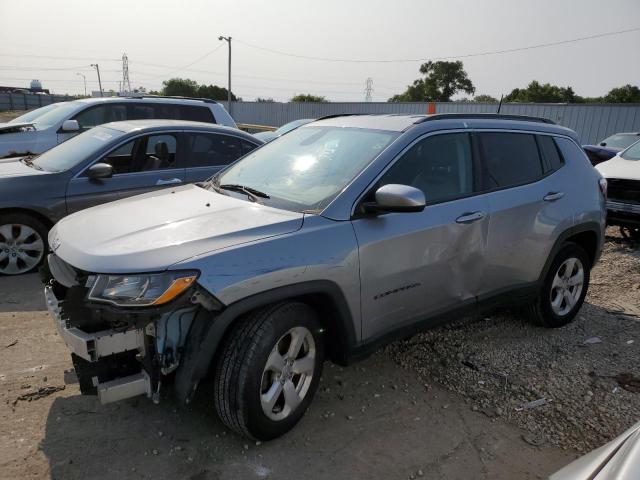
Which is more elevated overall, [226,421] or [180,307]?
[180,307]

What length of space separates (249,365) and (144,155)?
13.3 feet

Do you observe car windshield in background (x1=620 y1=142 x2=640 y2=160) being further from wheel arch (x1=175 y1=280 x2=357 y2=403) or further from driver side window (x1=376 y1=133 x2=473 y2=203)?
wheel arch (x1=175 y1=280 x2=357 y2=403)

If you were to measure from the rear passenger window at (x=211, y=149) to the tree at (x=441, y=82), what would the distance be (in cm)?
5939

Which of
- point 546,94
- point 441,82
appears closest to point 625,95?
point 546,94

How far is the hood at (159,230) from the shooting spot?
2.42m

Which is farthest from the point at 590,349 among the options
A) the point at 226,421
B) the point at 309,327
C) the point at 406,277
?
the point at 226,421

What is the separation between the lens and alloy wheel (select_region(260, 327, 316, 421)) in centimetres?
267

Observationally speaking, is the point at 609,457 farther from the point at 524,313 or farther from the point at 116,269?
the point at 524,313

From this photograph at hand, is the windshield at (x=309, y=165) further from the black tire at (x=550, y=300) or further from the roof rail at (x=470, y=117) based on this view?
the black tire at (x=550, y=300)

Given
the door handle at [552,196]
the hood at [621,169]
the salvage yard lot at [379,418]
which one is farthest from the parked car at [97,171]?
the hood at [621,169]

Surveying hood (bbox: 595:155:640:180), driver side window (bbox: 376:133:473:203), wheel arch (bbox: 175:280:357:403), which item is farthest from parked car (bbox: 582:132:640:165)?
wheel arch (bbox: 175:280:357:403)

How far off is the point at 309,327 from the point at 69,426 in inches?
57.2

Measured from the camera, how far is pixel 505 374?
11.9 ft

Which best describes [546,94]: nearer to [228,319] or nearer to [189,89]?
[189,89]
